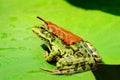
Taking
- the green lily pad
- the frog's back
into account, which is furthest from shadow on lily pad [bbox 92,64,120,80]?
the frog's back

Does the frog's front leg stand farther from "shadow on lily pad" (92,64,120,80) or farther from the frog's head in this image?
the frog's head

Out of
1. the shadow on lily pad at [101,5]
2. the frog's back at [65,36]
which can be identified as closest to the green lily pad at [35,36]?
the shadow on lily pad at [101,5]

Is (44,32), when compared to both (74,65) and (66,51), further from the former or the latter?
(74,65)

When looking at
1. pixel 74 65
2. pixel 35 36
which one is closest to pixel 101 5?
pixel 35 36

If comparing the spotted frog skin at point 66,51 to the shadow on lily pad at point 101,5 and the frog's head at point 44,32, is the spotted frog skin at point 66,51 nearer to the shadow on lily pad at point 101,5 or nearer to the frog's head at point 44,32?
the frog's head at point 44,32

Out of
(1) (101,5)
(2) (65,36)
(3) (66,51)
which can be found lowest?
(3) (66,51)
